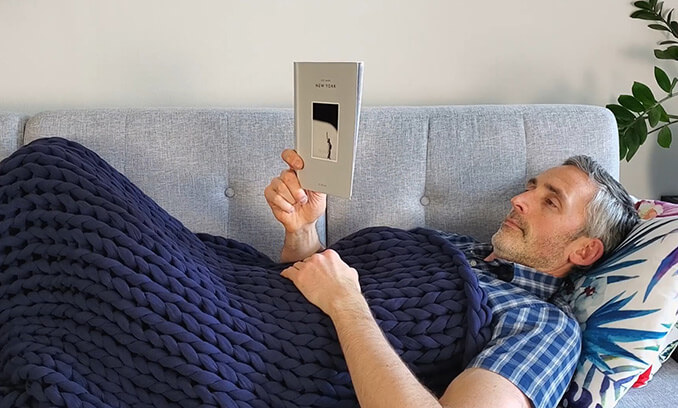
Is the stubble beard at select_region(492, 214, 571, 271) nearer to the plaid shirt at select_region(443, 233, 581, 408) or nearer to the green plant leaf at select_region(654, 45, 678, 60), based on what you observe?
the plaid shirt at select_region(443, 233, 581, 408)

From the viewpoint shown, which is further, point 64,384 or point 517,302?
point 517,302

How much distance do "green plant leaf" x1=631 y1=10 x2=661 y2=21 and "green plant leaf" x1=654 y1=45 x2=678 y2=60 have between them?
3.9 inches

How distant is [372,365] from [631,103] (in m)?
1.30

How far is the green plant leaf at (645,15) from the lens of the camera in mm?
1901

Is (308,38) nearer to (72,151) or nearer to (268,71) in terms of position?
(268,71)

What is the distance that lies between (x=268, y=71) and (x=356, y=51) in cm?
26

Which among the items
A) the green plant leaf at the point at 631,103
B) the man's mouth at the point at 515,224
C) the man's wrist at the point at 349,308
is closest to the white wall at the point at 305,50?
the green plant leaf at the point at 631,103

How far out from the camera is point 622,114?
189 centimetres

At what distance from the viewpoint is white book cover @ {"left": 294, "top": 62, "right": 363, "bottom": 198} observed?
1084 millimetres

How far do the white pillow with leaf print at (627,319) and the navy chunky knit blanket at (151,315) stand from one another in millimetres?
229

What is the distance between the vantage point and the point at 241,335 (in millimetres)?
1107

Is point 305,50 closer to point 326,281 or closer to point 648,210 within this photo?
point 326,281

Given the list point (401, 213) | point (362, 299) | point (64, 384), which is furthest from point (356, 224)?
point (64, 384)

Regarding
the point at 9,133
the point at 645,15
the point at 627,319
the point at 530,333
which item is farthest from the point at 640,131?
the point at 9,133
